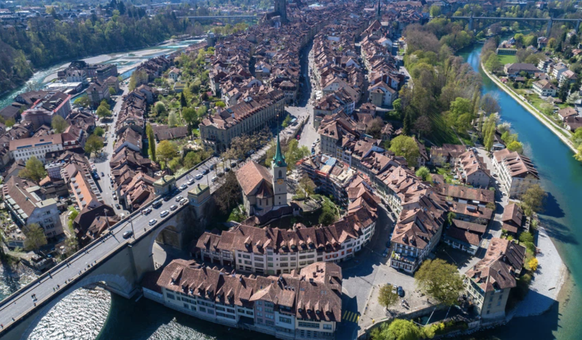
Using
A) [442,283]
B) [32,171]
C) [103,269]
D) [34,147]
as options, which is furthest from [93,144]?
[442,283]

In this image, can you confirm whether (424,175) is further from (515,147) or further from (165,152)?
(165,152)

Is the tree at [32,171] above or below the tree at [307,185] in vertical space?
below

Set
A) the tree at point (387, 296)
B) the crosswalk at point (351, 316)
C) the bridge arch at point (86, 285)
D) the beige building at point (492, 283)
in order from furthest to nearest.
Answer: the crosswalk at point (351, 316)
the tree at point (387, 296)
the beige building at point (492, 283)
the bridge arch at point (86, 285)

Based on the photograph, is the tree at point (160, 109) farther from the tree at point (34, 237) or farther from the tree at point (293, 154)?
the tree at point (34, 237)

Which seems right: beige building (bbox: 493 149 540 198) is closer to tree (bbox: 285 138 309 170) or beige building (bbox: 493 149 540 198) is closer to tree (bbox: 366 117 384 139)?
tree (bbox: 366 117 384 139)

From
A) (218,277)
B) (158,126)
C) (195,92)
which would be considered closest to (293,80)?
(195,92)

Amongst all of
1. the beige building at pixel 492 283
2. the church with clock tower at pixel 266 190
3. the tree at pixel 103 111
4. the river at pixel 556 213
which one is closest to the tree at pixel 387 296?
the beige building at pixel 492 283
